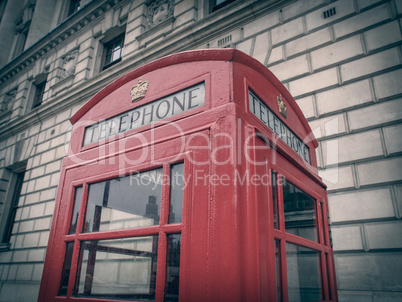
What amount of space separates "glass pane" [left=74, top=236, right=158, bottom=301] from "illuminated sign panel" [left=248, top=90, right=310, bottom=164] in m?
0.97

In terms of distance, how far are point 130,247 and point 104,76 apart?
663 centimetres

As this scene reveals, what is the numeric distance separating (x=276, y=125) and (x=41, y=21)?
Answer: 12377 mm

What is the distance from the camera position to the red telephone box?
1.29 m

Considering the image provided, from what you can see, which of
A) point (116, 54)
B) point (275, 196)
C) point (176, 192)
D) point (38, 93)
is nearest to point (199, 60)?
point (176, 192)

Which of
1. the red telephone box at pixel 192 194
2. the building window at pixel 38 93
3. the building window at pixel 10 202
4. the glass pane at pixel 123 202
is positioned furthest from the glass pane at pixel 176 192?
the building window at pixel 38 93

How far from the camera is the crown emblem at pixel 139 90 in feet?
6.30

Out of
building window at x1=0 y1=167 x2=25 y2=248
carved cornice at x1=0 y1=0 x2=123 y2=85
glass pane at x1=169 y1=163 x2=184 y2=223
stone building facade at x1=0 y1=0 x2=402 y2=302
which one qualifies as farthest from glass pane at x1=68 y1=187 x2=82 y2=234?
building window at x1=0 y1=167 x2=25 y2=248

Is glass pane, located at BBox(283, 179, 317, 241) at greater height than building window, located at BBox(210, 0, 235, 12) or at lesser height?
lesser

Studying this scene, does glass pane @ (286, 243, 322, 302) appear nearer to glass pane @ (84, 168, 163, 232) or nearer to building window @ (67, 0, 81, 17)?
glass pane @ (84, 168, 163, 232)

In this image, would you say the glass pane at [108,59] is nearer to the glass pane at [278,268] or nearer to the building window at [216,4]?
the building window at [216,4]

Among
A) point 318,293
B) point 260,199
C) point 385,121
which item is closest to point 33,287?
point 318,293

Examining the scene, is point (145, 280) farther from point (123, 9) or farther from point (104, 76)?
point (123, 9)

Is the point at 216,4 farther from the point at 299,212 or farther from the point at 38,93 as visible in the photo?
the point at 38,93

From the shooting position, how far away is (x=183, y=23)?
21.4ft
